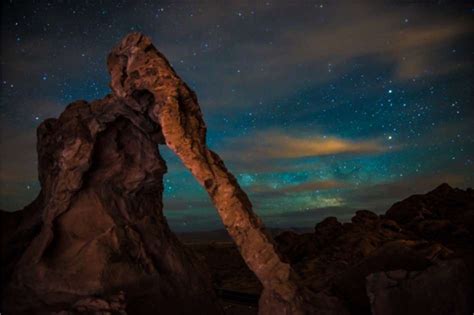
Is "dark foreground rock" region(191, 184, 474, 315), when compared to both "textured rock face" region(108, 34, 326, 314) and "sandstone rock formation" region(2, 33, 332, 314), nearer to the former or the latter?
"textured rock face" region(108, 34, 326, 314)

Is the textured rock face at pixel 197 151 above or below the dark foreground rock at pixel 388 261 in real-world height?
above

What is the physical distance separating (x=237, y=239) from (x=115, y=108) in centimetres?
460

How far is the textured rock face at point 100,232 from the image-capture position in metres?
7.62

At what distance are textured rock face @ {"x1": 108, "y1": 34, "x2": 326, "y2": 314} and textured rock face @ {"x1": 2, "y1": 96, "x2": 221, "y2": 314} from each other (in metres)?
0.91

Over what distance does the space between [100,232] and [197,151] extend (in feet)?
11.2

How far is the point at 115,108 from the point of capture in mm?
8703

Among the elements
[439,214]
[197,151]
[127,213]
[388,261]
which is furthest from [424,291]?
[439,214]

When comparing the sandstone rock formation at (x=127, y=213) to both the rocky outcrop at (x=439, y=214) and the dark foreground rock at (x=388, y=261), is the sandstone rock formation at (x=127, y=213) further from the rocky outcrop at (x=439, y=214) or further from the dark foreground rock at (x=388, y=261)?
the rocky outcrop at (x=439, y=214)

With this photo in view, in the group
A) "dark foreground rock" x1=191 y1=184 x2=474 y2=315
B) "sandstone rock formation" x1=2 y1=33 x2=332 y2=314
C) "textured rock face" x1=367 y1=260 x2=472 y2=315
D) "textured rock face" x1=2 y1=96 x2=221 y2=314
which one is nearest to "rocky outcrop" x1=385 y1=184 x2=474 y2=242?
"dark foreground rock" x1=191 y1=184 x2=474 y2=315

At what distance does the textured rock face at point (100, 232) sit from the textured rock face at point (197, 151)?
0.91m

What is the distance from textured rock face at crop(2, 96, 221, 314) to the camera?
25.0ft

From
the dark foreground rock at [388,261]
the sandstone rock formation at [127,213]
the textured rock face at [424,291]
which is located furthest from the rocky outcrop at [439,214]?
the sandstone rock formation at [127,213]

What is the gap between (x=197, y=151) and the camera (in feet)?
23.5

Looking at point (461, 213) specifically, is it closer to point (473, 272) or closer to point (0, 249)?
point (473, 272)
